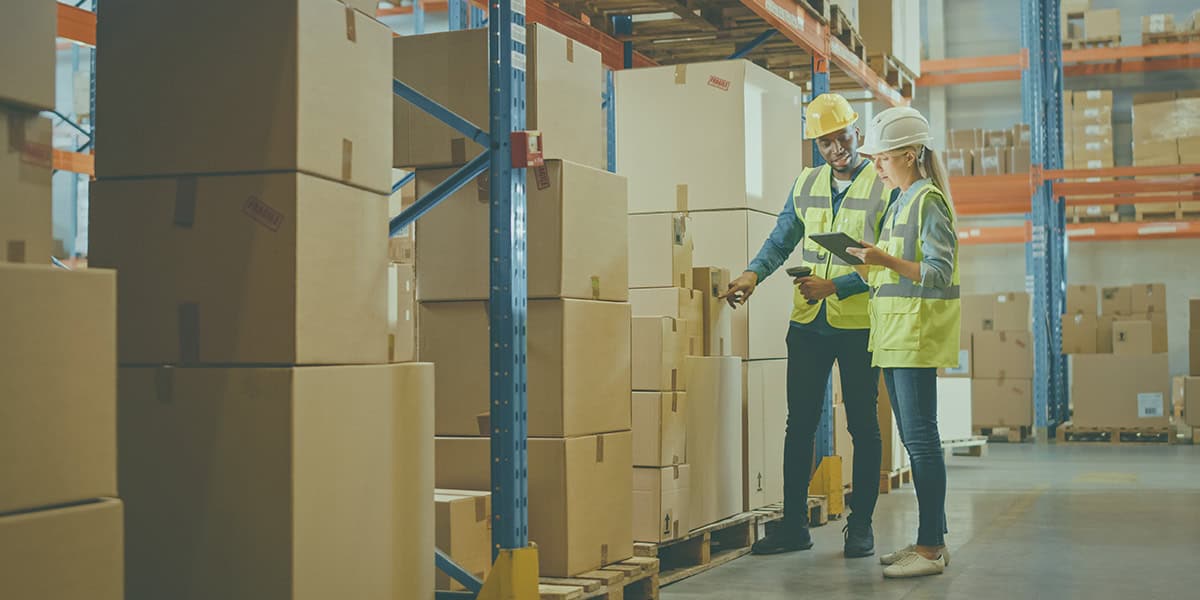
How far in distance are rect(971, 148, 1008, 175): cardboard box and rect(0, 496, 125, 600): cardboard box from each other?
1222 cm

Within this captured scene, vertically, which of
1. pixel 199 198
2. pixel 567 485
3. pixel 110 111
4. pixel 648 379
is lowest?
pixel 567 485

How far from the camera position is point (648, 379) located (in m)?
4.91

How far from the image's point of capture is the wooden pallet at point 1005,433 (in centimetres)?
1241

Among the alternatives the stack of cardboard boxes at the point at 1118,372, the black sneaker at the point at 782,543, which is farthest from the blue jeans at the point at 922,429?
the stack of cardboard boxes at the point at 1118,372

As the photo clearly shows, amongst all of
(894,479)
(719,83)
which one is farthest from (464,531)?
(894,479)

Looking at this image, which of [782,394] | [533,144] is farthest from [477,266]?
[782,394]

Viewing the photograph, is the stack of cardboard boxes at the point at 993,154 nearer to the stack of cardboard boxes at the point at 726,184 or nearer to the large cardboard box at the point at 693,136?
the stack of cardboard boxes at the point at 726,184

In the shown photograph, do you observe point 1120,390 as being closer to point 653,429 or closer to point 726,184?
point 726,184

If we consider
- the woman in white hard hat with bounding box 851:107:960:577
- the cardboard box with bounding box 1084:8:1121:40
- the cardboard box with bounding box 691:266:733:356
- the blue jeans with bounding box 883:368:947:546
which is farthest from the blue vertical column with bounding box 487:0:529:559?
the cardboard box with bounding box 1084:8:1121:40

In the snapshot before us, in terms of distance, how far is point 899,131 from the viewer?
15.8ft

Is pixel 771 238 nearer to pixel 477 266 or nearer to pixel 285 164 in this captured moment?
pixel 477 266

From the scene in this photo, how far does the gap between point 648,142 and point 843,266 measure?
114 centimetres

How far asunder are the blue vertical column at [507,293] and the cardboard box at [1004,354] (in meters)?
9.49

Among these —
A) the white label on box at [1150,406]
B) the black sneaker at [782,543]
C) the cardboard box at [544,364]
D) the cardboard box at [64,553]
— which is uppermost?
the cardboard box at [544,364]
